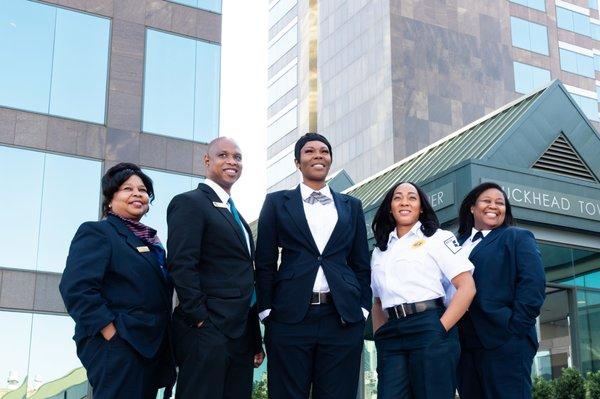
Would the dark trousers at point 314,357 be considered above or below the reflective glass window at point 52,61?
below

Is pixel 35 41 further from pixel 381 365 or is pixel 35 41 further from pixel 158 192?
pixel 381 365

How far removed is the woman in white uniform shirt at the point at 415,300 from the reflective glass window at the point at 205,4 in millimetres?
17062

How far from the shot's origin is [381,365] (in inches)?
223

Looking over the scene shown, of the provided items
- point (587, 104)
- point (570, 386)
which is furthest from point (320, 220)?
point (587, 104)

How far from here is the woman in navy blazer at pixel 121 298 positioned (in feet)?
16.9

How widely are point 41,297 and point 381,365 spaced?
14.5 m

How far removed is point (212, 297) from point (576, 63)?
210 ft

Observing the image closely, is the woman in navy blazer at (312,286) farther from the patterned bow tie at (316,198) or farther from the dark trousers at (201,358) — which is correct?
the dark trousers at (201,358)

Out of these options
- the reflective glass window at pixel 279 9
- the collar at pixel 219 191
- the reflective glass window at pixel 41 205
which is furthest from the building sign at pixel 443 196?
the reflective glass window at pixel 279 9

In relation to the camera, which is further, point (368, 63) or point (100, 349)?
point (368, 63)

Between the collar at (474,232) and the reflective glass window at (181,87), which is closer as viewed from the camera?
the collar at (474,232)

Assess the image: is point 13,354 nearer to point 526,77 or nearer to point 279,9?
point 526,77

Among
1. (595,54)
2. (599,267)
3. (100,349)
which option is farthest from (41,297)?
(595,54)

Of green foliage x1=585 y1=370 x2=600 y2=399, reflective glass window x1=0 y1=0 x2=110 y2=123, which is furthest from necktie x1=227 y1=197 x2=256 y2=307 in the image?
reflective glass window x1=0 y1=0 x2=110 y2=123
